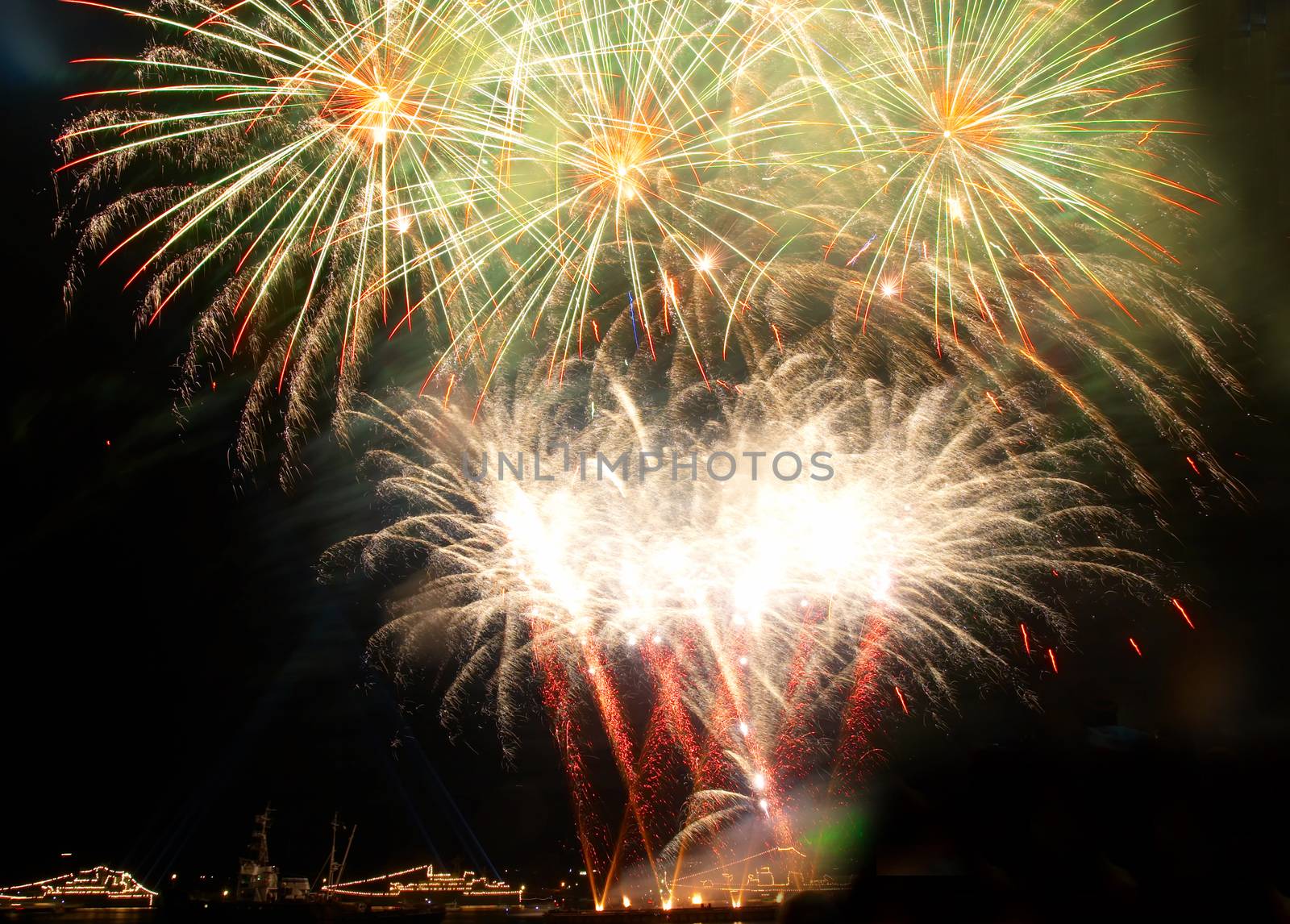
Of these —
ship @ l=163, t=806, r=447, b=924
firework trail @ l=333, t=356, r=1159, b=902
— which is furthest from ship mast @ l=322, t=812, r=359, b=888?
firework trail @ l=333, t=356, r=1159, b=902

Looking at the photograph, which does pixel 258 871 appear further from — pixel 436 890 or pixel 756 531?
pixel 756 531

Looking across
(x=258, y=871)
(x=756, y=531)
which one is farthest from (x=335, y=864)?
(x=756, y=531)

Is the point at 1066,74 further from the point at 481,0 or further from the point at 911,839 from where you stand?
the point at 911,839

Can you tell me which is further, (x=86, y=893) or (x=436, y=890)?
(x=436, y=890)

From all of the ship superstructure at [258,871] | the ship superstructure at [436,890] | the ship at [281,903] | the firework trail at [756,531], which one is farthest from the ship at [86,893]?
the firework trail at [756,531]

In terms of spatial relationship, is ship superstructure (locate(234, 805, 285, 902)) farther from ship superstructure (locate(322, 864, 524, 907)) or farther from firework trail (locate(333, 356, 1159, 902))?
firework trail (locate(333, 356, 1159, 902))

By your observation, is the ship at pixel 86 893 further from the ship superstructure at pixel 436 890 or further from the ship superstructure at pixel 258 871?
the ship superstructure at pixel 436 890
